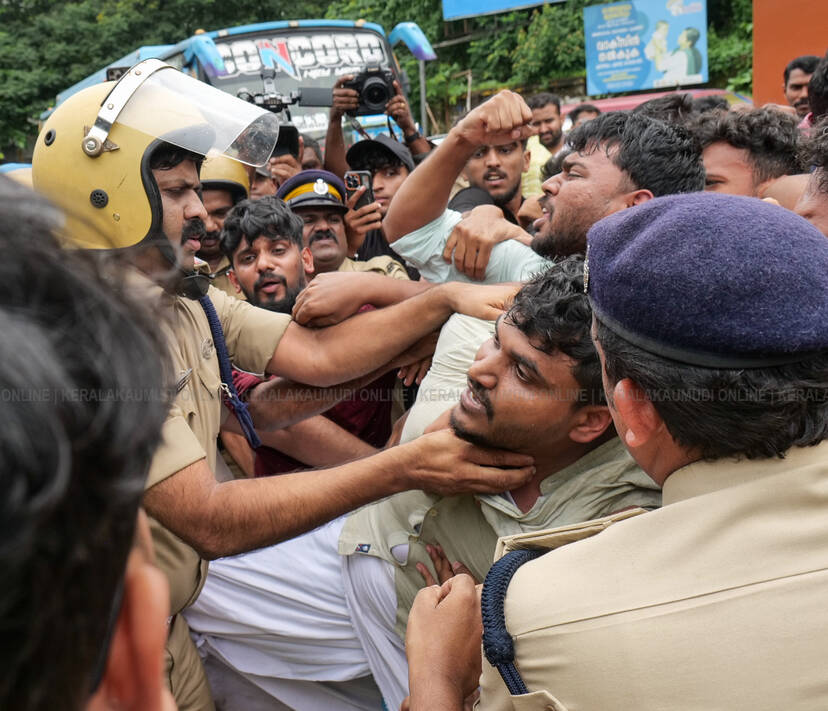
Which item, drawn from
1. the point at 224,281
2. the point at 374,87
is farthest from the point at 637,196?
the point at 374,87

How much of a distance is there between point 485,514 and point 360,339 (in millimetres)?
780

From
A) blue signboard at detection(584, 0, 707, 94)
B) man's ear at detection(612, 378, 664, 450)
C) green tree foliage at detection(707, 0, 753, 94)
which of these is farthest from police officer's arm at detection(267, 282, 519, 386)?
blue signboard at detection(584, 0, 707, 94)

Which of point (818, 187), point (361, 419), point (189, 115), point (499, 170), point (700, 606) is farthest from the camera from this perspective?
point (499, 170)

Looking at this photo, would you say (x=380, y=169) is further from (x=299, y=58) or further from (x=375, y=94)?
(x=299, y=58)

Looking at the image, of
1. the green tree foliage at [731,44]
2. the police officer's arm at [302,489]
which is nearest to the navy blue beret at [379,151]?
the police officer's arm at [302,489]

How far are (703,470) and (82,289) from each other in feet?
3.40

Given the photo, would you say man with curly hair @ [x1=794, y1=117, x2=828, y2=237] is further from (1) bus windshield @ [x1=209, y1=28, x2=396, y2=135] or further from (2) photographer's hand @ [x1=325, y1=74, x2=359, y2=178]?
(1) bus windshield @ [x1=209, y1=28, x2=396, y2=135]

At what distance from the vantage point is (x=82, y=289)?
537 mm

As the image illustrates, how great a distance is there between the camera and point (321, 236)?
449 centimetres

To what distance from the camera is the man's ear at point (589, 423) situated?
5.99 ft

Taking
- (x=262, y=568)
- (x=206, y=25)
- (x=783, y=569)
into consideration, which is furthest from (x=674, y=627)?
(x=206, y=25)

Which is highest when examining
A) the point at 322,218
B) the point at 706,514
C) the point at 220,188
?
the point at 706,514

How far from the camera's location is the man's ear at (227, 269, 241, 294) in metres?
4.05

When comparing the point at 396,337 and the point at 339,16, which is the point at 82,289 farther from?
the point at 339,16
